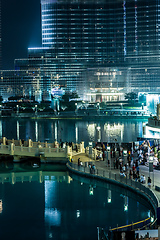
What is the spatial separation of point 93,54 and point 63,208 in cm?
15015

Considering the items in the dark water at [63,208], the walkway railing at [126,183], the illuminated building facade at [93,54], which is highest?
the illuminated building facade at [93,54]

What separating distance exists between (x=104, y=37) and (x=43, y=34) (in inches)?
1142

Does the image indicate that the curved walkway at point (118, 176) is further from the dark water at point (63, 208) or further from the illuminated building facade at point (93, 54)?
the illuminated building facade at point (93, 54)

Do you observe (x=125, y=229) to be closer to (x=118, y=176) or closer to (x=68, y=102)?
(x=118, y=176)

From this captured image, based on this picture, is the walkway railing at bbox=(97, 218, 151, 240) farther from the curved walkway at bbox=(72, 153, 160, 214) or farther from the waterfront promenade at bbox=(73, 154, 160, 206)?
the waterfront promenade at bbox=(73, 154, 160, 206)

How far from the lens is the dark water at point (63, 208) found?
24.7 m

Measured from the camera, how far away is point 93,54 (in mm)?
174375

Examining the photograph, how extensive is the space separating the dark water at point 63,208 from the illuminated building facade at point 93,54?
450ft

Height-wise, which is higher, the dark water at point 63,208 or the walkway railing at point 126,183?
the walkway railing at point 126,183

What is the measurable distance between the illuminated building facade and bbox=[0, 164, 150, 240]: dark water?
5406 inches

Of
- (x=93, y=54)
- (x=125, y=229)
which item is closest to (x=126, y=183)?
(x=125, y=229)

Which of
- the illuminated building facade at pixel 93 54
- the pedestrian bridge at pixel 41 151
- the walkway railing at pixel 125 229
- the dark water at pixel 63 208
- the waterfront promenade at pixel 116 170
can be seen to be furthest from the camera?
the illuminated building facade at pixel 93 54

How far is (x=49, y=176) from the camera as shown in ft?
133

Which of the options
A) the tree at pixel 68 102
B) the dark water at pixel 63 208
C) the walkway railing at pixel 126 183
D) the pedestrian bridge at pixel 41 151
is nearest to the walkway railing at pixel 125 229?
the walkway railing at pixel 126 183
